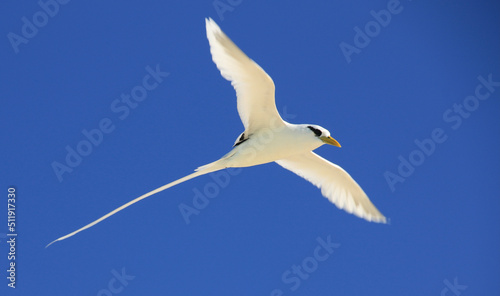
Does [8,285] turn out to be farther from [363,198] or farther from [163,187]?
[363,198]

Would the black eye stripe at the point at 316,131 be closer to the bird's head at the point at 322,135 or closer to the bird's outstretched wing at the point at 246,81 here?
the bird's head at the point at 322,135

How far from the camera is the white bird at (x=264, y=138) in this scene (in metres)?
7.90

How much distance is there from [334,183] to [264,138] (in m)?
2.26

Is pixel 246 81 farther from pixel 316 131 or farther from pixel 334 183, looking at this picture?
pixel 334 183

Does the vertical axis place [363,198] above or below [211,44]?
below

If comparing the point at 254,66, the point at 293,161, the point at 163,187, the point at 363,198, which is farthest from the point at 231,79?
the point at 363,198

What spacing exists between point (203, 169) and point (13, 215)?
3188mm

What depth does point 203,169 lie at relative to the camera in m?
8.57

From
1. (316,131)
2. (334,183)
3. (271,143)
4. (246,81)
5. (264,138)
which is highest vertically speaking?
(246,81)

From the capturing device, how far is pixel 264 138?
29.1 feet

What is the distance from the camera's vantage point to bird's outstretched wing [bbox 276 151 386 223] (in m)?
10.2

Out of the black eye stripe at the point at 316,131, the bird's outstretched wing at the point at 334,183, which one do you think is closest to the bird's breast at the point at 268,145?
the black eye stripe at the point at 316,131

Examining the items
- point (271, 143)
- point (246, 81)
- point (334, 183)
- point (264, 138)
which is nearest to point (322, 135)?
point (271, 143)

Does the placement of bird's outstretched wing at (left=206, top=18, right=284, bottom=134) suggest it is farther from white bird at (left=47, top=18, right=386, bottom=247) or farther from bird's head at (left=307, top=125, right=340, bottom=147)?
bird's head at (left=307, top=125, right=340, bottom=147)
